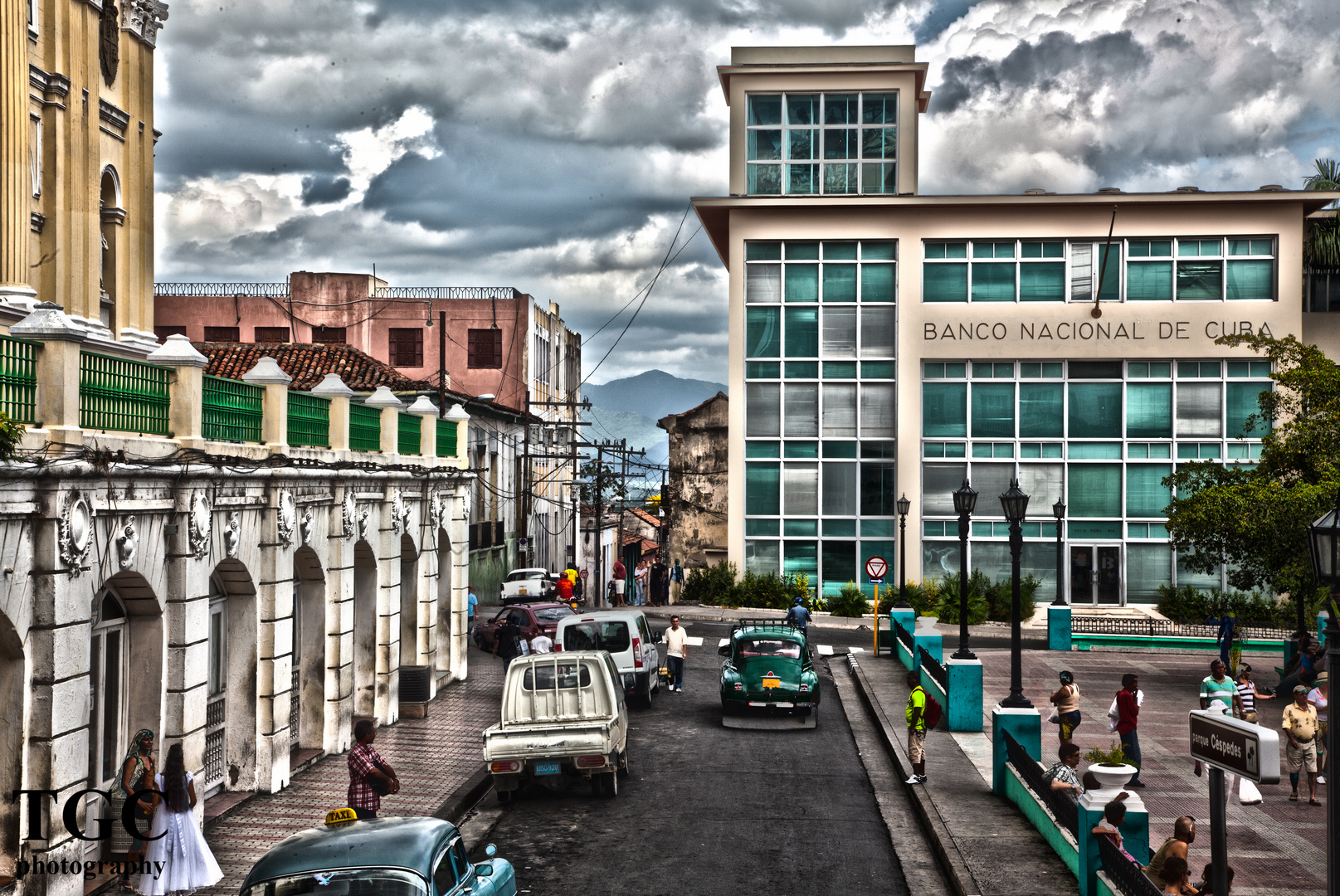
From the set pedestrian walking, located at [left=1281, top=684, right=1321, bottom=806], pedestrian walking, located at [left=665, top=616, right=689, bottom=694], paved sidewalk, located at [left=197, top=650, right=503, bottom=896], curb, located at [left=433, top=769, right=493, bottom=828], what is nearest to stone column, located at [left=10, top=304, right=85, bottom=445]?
paved sidewalk, located at [left=197, top=650, right=503, bottom=896]

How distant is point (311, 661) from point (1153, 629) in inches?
1042

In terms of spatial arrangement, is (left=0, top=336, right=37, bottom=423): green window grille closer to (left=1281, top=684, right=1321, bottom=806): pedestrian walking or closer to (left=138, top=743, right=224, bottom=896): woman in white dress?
(left=138, top=743, right=224, bottom=896): woman in white dress

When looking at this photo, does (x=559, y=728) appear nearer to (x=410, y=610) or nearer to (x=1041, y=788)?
(x=1041, y=788)

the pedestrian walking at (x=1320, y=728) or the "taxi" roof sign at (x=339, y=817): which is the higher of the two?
the "taxi" roof sign at (x=339, y=817)

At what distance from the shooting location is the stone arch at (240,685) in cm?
1723

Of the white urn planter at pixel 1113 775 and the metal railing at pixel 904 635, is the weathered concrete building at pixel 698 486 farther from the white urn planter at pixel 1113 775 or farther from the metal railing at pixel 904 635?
the white urn planter at pixel 1113 775

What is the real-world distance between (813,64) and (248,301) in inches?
1425

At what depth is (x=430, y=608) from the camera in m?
26.6

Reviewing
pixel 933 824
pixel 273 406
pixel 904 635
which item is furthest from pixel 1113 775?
→ pixel 904 635

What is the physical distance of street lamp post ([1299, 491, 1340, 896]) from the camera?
8031 mm

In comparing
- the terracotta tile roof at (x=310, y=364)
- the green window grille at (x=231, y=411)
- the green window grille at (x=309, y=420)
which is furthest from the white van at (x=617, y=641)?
the terracotta tile roof at (x=310, y=364)

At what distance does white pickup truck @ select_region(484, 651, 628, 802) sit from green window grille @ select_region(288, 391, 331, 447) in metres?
5.00

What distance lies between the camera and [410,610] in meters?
26.2

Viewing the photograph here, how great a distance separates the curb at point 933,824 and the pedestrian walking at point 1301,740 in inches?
197
